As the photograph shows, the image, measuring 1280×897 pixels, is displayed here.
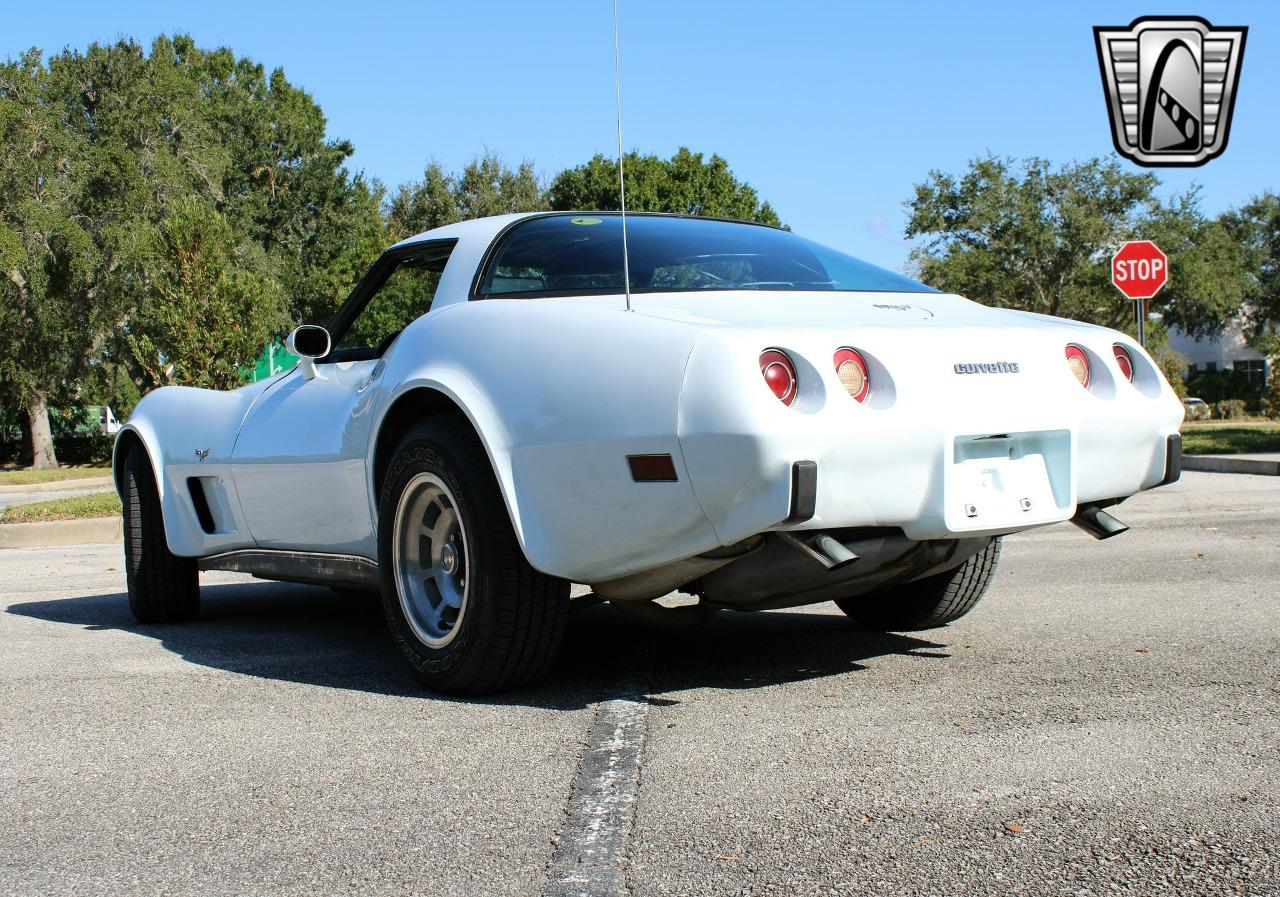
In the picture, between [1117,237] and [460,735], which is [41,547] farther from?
[1117,237]

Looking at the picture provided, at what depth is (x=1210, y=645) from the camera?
4.60m

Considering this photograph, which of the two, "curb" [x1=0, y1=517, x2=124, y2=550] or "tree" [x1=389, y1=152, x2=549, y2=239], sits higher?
"tree" [x1=389, y1=152, x2=549, y2=239]

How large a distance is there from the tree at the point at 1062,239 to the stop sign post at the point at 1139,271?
78.1 ft

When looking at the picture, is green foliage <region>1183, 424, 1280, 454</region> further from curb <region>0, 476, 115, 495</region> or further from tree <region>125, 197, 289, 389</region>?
curb <region>0, 476, 115, 495</region>

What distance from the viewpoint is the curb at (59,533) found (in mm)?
11094

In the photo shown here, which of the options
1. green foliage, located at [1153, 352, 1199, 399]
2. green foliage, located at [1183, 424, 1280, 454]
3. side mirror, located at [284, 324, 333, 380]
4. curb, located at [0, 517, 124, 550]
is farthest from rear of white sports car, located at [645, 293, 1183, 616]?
green foliage, located at [1153, 352, 1199, 399]

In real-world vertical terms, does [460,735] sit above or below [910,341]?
below

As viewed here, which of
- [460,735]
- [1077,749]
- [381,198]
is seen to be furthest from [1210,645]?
[381,198]

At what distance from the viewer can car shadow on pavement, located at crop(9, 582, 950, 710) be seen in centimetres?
427

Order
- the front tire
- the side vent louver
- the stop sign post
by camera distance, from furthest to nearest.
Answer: the stop sign post
the side vent louver
the front tire

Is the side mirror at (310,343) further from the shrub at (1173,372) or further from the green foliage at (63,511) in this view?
the shrub at (1173,372)

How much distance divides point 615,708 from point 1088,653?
5.67 ft

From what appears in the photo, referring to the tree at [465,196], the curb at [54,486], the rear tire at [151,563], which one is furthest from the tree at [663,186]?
the rear tire at [151,563]

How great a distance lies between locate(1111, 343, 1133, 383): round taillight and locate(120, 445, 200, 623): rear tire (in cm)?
398
